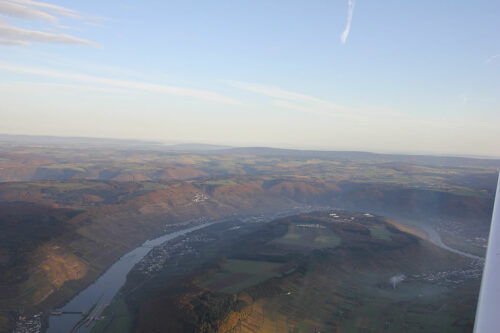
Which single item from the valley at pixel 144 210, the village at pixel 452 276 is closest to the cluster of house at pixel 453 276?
the village at pixel 452 276

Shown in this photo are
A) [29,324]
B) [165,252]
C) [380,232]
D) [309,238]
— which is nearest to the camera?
[29,324]

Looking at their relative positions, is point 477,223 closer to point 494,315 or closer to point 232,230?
point 232,230

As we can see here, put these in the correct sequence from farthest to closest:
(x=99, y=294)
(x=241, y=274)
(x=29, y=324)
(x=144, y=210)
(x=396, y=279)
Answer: (x=144, y=210) < (x=396, y=279) < (x=99, y=294) < (x=241, y=274) < (x=29, y=324)

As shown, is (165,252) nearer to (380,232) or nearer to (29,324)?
(29,324)

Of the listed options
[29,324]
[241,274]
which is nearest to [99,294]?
[29,324]

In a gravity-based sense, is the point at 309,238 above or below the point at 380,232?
below

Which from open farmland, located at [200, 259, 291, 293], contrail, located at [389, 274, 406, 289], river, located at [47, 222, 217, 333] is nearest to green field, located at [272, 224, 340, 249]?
open farmland, located at [200, 259, 291, 293]

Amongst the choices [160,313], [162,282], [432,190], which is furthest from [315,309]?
[432,190]

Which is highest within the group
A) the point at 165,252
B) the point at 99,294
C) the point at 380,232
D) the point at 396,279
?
the point at 380,232
